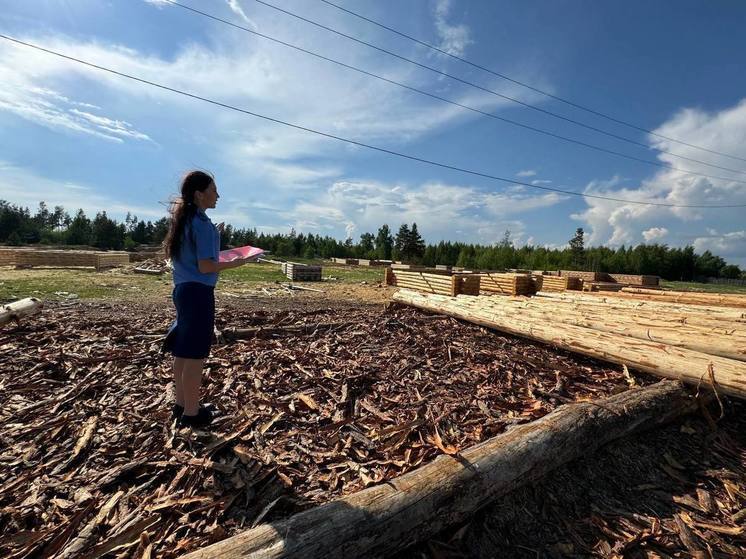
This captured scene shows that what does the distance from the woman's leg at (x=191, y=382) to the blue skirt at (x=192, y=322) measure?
0.08 metres

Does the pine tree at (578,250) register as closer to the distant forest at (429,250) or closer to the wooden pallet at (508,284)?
the distant forest at (429,250)

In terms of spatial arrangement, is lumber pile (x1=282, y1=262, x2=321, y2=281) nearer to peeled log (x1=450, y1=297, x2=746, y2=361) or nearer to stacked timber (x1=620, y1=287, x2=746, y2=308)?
peeled log (x1=450, y1=297, x2=746, y2=361)

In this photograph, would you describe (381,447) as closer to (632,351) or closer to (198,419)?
(198,419)

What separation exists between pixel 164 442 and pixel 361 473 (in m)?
1.57

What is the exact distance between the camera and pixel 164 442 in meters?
3.03

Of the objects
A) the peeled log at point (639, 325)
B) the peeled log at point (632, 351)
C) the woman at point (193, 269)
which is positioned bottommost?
the peeled log at point (632, 351)

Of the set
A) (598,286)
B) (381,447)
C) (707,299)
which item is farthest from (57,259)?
(707,299)

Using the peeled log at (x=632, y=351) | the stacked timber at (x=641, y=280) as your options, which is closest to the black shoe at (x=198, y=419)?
the peeled log at (x=632, y=351)

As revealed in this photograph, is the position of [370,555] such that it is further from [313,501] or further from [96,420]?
[96,420]

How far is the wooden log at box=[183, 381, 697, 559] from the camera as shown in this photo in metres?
2.04

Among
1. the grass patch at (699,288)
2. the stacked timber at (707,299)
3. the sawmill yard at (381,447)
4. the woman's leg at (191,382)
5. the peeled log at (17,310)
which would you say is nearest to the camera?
the sawmill yard at (381,447)

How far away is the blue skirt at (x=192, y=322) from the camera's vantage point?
2.94 meters

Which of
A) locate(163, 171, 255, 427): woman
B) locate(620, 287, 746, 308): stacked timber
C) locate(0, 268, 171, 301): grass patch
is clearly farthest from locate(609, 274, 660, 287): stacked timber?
locate(163, 171, 255, 427): woman

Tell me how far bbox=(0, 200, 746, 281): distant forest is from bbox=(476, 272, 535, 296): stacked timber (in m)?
39.1
